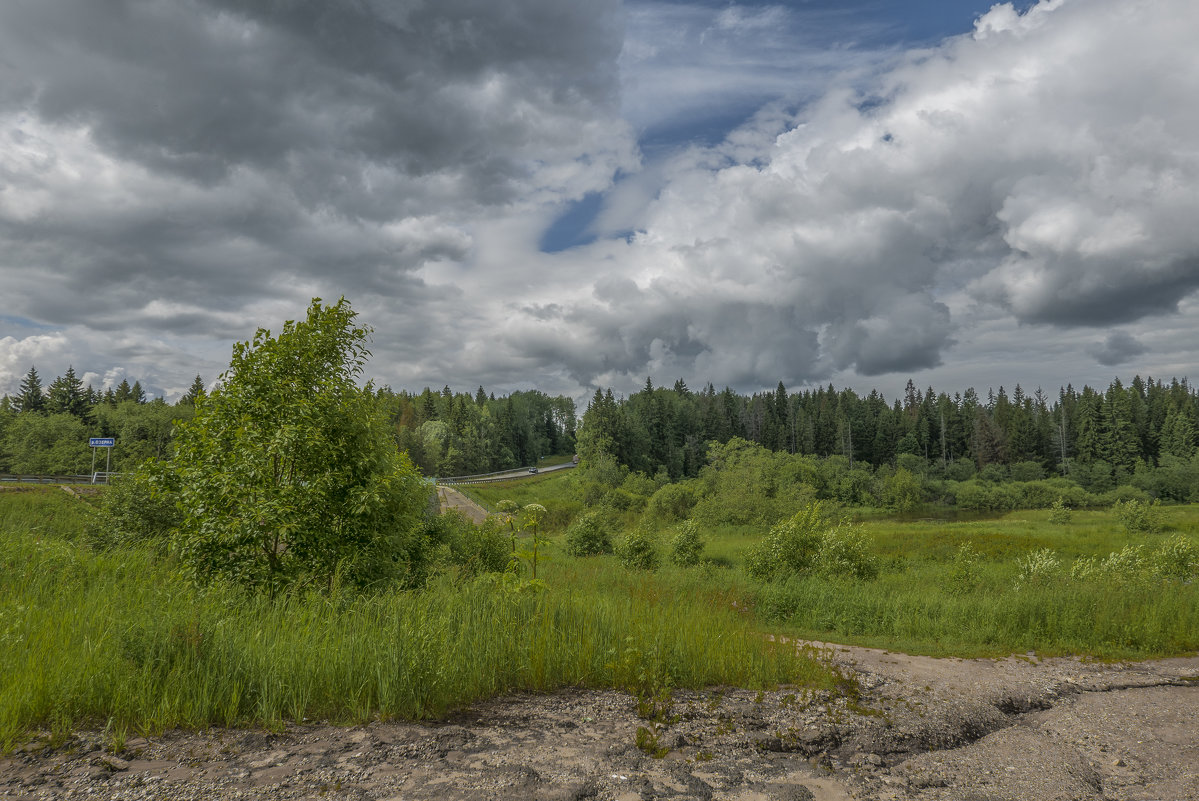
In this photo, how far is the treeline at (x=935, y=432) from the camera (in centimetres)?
9250

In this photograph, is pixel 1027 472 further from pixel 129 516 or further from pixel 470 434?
pixel 129 516

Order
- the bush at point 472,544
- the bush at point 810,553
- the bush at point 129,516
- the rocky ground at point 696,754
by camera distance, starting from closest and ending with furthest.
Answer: the rocky ground at point 696,754 → the bush at point 129,516 → the bush at point 472,544 → the bush at point 810,553

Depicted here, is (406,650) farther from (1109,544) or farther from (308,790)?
(1109,544)

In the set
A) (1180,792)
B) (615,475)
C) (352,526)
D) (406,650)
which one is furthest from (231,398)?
(615,475)

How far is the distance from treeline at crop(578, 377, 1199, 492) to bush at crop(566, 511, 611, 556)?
42.4 meters

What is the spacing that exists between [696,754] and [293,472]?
663 cm

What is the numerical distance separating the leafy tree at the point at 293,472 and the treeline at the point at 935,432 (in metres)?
69.2

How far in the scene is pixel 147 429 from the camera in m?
67.9

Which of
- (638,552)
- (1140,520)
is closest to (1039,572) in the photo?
(638,552)

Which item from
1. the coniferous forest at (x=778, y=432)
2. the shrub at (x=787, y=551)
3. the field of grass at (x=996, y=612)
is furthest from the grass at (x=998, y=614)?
the coniferous forest at (x=778, y=432)

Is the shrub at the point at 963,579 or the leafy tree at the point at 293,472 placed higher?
the leafy tree at the point at 293,472

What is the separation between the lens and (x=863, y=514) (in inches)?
2712

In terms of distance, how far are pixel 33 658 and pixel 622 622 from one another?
217 inches

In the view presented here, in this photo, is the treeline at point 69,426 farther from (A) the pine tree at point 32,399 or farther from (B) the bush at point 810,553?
(B) the bush at point 810,553
